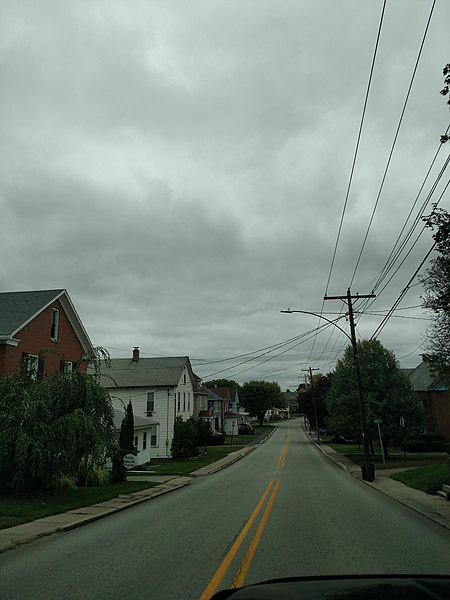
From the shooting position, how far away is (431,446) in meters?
45.5

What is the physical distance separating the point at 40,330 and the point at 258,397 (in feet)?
346

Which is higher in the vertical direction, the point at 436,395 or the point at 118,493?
the point at 436,395

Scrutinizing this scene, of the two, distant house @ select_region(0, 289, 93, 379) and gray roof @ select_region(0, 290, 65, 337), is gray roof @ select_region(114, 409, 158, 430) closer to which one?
distant house @ select_region(0, 289, 93, 379)

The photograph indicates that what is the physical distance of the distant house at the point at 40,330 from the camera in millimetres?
24192

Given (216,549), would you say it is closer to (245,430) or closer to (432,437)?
(432,437)

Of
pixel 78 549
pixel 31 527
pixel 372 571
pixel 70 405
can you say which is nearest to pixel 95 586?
pixel 78 549

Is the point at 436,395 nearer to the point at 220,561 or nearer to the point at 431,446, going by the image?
the point at 431,446

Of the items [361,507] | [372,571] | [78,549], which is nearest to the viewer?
[372,571]

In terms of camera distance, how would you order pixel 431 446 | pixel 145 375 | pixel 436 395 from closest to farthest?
pixel 431 446, pixel 145 375, pixel 436 395

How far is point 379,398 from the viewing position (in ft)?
123

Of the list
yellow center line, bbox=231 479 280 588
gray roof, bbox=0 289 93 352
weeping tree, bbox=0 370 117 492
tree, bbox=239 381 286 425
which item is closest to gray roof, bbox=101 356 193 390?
gray roof, bbox=0 289 93 352

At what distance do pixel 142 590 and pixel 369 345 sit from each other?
35149 millimetres

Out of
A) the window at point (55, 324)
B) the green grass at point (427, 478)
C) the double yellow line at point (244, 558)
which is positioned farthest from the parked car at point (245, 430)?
the double yellow line at point (244, 558)

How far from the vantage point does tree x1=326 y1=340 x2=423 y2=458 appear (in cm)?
3672
